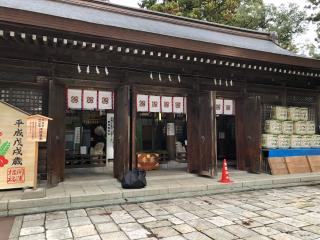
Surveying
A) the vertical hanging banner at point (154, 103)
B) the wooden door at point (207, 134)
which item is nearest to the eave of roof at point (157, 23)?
the wooden door at point (207, 134)

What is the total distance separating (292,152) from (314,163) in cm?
116

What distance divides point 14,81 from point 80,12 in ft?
16.1

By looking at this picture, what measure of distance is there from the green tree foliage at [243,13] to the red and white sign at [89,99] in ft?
50.4

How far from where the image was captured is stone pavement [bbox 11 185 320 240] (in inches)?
194

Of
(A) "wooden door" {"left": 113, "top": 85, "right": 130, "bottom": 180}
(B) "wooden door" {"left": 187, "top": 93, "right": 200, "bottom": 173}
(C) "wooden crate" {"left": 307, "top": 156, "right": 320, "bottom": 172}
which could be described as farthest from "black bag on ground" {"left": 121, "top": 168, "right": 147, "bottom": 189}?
(C) "wooden crate" {"left": 307, "top": 156, "right": 320, "bottom": 172}

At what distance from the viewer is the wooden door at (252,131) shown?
10359mm

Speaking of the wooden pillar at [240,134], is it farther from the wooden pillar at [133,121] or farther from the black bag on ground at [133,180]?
the black bag on ground at [133,180]

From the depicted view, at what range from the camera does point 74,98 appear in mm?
8555

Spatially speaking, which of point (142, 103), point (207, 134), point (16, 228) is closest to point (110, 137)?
point (142, 103)

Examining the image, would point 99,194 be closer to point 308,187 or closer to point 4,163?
point 4,163

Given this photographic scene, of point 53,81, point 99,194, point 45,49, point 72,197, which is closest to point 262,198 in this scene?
point 99,194

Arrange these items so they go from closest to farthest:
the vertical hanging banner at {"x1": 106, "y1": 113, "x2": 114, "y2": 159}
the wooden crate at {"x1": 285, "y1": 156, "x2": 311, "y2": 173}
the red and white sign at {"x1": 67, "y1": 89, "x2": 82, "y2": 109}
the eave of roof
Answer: the red and white sign at {"x1": 67, "y1": 89, "x2": 82, "y2": 109}, the eave of roof, the wooden crate at {"x1": 285, "y1": 156, "x2": 311, "y2": 173}, the vertical hanging banner at {"x1": 106, "y1": 113, "x2": 114, "y2": 159}

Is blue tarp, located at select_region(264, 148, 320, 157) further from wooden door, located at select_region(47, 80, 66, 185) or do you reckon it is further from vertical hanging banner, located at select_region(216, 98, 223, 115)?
wooden door, located at select_region(47, 80, 66, 185)

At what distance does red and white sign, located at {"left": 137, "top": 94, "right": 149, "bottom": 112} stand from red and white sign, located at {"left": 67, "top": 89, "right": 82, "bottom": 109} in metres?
1.89
